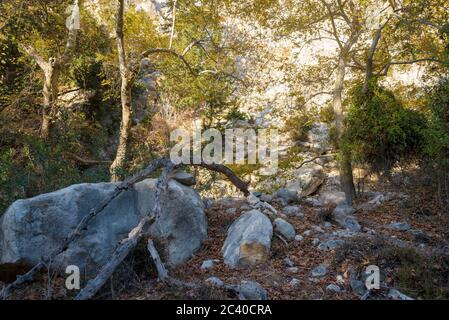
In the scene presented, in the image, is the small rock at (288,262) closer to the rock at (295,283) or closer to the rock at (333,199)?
the rock at (295,283)

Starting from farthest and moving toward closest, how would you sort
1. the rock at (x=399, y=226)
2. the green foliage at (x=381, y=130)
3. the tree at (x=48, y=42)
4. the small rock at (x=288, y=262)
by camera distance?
the tree at (x=48, y=42)
the green foliage at (x=381, y=130)
the rock at (x=399, y=226)
the small rock at (x=288, y=262)

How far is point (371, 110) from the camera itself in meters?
8.62

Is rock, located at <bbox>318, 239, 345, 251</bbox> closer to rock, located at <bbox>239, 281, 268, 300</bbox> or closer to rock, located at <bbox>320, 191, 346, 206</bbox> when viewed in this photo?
rock, located at <bbox>239, 281, 268, 300</bbox>

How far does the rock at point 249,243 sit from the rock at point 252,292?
37.0 inches

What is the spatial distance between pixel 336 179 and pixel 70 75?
1176cm

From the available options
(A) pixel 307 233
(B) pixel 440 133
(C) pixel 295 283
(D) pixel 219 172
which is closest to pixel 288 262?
(C) pixel 295 283

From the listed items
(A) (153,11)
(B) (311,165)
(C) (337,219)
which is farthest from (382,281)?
(A) (153,11)

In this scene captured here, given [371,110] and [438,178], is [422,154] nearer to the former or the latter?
[438,178]

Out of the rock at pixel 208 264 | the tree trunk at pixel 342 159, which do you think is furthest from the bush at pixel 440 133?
the rock at pixel 208 264

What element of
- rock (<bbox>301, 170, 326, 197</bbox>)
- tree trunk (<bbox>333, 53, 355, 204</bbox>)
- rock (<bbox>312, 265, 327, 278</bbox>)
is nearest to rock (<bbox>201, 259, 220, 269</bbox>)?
rock (<bbox>312, 265, 327, 278</bbox>)

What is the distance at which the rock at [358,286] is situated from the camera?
4.02 meters

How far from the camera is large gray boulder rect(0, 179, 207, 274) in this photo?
4.45 m

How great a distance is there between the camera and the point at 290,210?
6707 mm

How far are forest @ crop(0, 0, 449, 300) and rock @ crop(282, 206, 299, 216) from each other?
0.13 feet
